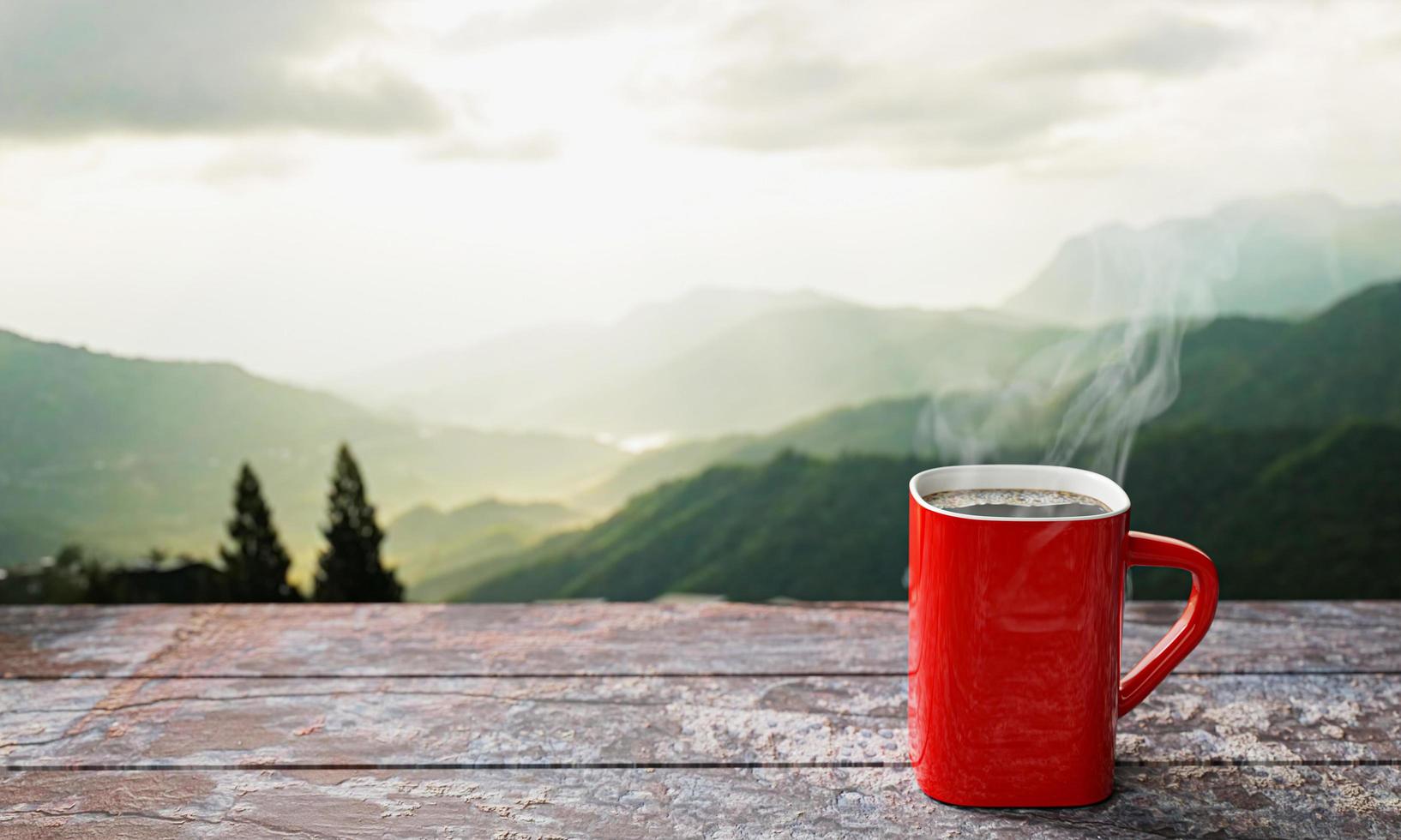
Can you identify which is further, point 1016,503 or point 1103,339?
point 1103,339

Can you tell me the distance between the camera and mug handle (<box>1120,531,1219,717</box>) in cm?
58

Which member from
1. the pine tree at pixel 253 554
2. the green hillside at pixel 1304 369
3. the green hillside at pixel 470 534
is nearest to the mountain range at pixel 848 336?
the green hillside at pixel 1304 369

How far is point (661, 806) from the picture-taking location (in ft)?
2.00

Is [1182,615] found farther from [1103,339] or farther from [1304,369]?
[1304,369]

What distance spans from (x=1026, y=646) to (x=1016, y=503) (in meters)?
0.10

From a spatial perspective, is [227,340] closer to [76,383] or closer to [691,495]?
[76,383]

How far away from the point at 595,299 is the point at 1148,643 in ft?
9.24

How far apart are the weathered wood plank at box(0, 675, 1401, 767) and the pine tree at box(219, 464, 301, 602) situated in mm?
2867

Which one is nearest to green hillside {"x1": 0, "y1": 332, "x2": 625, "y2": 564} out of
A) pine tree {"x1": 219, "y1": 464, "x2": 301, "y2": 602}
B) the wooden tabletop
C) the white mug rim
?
pine tree {"x1": 219, "y1": 464, "x2": 301, "y2": 602}

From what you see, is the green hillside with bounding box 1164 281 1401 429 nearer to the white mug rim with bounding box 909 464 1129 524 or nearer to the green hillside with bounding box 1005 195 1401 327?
the green hillside with bounding box 1005 195 1401 327

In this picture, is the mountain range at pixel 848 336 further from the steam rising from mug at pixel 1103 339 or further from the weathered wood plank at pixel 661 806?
the weathered wood plank at pixel 661 806

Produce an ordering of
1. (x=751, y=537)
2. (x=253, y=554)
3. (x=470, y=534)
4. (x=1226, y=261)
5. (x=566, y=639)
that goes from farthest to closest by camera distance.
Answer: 1. (x=470, y=534)
2. (x=751, y=537)
3. (x=253, y=554)
4. (x=1226, y=261)
5. (x=566, y=639)

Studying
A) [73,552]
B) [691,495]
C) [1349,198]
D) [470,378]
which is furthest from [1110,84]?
[73,552]

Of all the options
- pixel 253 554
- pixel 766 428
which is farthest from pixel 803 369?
pixel 253 554
